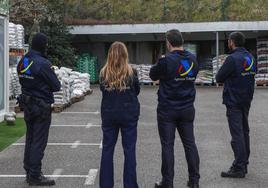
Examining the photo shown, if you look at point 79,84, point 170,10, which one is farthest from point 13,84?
point 170,10

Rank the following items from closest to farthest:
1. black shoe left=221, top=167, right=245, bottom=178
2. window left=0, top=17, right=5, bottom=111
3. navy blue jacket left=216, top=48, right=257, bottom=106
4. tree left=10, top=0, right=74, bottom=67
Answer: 1. navy blue jacket left=216, top=48, right=257, bottom=106
2. black shoe left=221, top=167, right=245, bottom=178
3. window left=0, top=17, right=5, bottom=111
4. tree left=10, top=0, right=74, bottom=67

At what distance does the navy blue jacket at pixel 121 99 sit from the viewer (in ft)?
21.9

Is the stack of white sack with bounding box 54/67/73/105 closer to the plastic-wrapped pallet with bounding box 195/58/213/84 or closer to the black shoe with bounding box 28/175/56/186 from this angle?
the black shoe with bounding box 28/175/56/186

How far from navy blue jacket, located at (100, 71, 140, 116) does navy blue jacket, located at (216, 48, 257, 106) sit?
1.58 metres

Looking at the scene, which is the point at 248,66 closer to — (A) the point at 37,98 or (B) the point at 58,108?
(A) the point at 37,98

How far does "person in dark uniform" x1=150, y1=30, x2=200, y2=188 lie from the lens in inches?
275

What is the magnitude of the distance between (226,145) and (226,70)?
3185 millimetres

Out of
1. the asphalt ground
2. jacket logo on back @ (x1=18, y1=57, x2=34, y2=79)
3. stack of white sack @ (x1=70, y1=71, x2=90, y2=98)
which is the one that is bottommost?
the asphalt ground

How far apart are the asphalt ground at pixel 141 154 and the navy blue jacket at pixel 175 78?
120 centimetres

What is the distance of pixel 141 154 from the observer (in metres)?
9.68

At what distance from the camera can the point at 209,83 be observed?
27234 mm

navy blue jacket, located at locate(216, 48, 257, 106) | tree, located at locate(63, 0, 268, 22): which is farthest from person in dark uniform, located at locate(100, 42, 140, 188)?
tree, located at locate(63, 0, 268, 22)

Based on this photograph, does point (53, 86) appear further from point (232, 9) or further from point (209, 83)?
point (232, 9)

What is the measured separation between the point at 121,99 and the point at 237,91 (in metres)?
1.99
